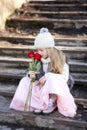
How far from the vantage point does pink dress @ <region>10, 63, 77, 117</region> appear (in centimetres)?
368

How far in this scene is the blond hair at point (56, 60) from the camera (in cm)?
376

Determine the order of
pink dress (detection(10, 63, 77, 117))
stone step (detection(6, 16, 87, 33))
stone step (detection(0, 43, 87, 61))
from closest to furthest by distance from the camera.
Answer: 1. pink dress (detection(10, 63, 77, 117))
2. stone step (detection(0, 43, 87, 61))
3. stone step (detection(6, 16, 87, 33))

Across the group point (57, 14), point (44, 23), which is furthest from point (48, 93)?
point (57, 14)

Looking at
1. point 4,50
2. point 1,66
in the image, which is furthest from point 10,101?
point 4,50

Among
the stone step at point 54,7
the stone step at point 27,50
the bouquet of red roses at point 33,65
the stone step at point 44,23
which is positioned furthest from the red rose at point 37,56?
the stone step at point 54,7

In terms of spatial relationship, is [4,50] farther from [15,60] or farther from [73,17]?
[73,17]

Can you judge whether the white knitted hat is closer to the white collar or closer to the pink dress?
the white collar

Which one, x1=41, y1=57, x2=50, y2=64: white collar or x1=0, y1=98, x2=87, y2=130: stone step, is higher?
x1=41, y1=57, x2=50, y2=64: white collar

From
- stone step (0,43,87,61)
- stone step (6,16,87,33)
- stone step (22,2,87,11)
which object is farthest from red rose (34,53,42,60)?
stone step (22,2,87,11)

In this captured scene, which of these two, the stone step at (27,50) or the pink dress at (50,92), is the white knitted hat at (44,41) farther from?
the stone step at (27,50)

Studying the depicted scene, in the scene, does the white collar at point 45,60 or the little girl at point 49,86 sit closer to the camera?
the little girl at point 49,86

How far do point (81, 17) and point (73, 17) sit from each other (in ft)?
0.52

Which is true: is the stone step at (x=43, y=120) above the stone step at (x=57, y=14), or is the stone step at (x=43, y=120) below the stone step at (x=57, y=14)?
below

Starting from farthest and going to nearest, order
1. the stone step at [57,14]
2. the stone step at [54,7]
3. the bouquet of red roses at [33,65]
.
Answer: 1. the stone step at [54,7]
2. the stone step at [57,14]
3. the bouquet of red roses at [33,65]
